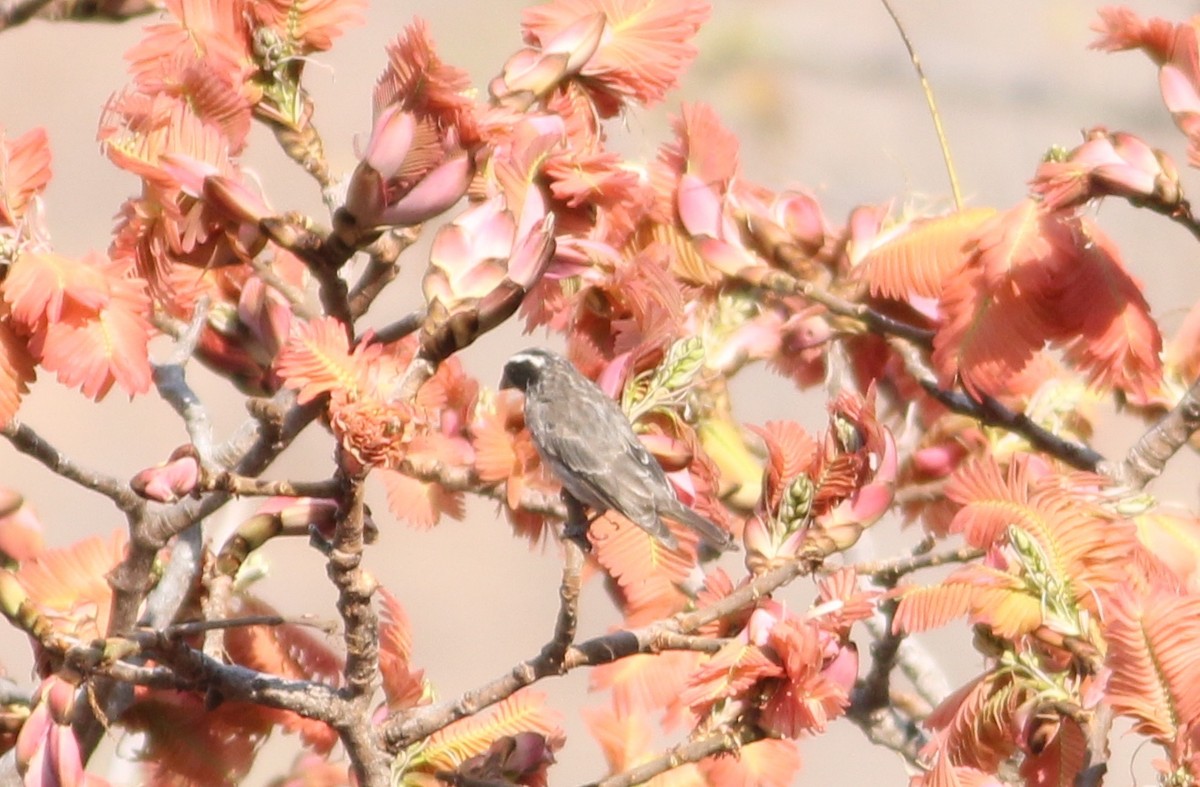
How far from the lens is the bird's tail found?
3.39 ft

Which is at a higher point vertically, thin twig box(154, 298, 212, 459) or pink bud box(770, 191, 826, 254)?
thin twig box(154, 298, 212, 459)

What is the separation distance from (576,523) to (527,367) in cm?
15

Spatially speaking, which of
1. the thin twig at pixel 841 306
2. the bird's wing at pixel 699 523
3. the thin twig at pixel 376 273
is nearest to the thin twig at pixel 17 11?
the thin twig at pixel 376 273

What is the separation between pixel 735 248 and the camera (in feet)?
4.00

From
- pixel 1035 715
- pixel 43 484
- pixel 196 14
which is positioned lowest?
pixel 43 484

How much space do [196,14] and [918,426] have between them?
689 mm

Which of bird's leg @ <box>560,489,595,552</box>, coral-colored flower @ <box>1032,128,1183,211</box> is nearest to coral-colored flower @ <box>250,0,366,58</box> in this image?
bird's leg @ <box>560,489,595,552</box>

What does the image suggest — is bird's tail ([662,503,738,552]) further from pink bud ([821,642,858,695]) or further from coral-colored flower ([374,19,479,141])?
coral-colored flower ([374,19,479,141])

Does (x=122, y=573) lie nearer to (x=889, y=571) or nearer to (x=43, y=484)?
(x=889, y=571)

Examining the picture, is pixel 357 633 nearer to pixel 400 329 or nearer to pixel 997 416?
pixel 400 329

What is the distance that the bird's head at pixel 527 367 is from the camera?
3.58 ft

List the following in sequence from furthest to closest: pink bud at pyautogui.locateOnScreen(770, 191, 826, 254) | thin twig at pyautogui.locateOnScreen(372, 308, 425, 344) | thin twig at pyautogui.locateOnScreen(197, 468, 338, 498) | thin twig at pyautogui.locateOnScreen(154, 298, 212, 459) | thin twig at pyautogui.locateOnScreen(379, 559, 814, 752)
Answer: pink bud at pyautogui.locateOnScreen(770, 191, 826, 254) < thin twig at pyautogui.locateOnScreen(154, 298, 212, 459) < thin twig at pyautogui.locateOnScreen(372, 308, 425, 344) < thin twig at pyautogui.locateOnScreen(379, 559, 814, 752) < thin twig at pyautogui.locateOnScreen(197, 468, 338, 498)

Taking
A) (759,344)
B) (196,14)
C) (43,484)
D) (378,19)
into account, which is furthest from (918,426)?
(378,19)

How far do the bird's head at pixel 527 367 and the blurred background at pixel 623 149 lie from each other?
6.77 ft
